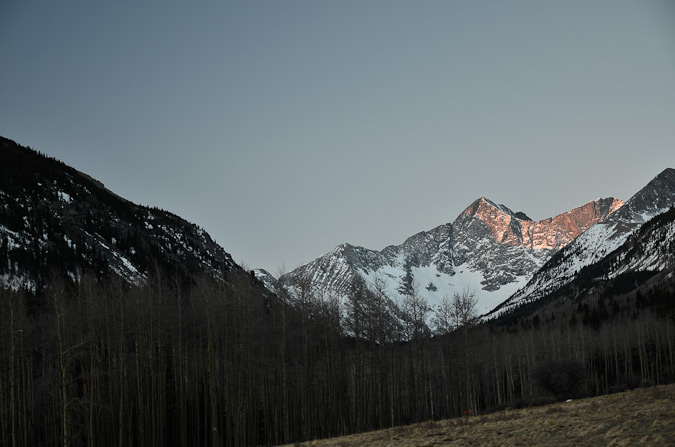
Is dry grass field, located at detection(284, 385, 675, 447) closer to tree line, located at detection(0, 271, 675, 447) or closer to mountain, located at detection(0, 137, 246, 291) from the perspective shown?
tree line, located at detection(0, 271, 675, 447)

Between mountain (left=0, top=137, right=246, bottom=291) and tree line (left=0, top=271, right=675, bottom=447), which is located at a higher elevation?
mountain (left=0, top=137, right=246, bottom=291)

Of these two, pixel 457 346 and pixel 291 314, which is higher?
pixel 291 314

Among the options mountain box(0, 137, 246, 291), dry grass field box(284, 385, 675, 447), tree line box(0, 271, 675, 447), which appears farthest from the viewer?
mountain box(0, 137, 246, 291)

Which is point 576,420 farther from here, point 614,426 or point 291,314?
point 291,314

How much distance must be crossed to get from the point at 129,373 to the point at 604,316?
480 feet

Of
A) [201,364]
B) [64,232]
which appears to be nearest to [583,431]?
[201,364]

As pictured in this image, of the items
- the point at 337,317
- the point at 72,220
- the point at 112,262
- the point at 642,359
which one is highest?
the point at 72,220

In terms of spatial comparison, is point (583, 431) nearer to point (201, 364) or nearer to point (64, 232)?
point (201, 364)

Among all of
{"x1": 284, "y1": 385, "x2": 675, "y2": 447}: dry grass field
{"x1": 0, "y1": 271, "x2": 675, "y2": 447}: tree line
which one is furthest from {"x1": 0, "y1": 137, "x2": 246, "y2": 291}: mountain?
{"x1": 284, "y1": 385, "x2": 675, "y2": 447}: dry grass field

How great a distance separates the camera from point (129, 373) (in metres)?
52.0

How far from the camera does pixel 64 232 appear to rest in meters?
149

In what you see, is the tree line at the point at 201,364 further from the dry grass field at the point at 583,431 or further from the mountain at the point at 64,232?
the mountain at the point at 64,232

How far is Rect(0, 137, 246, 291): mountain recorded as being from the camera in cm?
12544

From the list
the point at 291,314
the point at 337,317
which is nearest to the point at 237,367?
the point at 291,314
